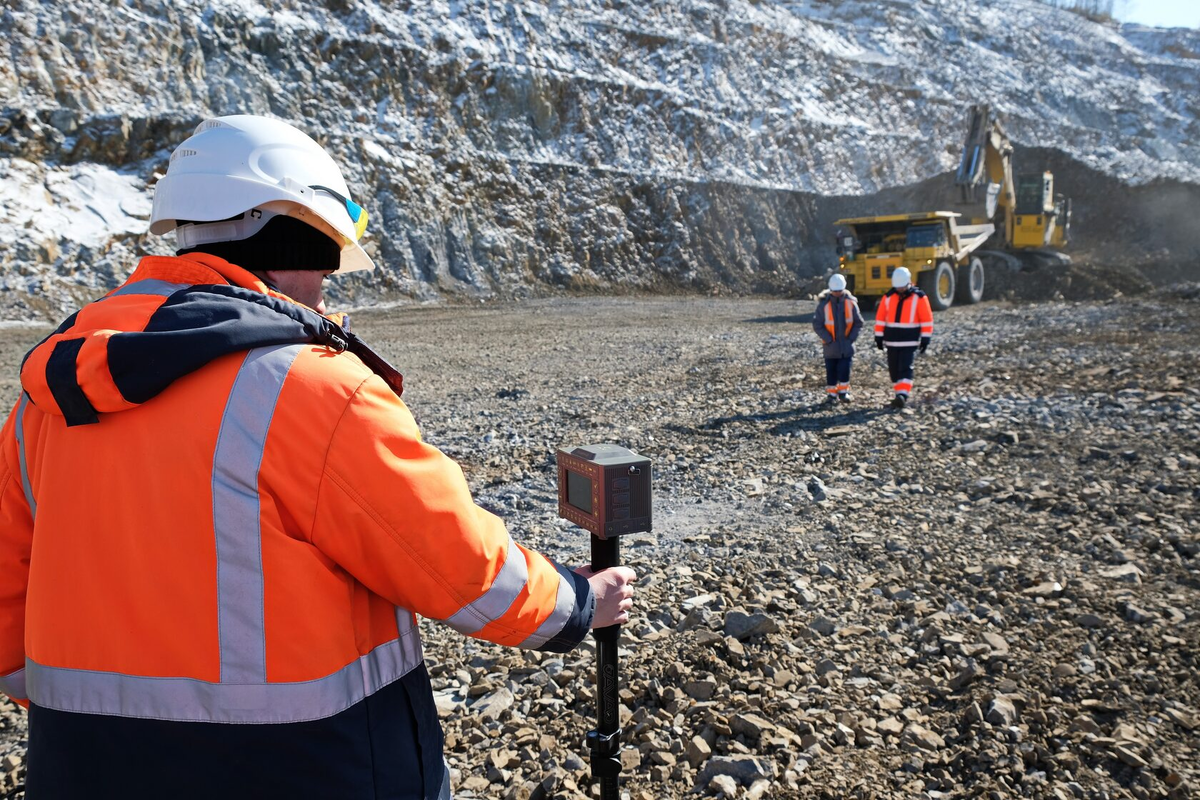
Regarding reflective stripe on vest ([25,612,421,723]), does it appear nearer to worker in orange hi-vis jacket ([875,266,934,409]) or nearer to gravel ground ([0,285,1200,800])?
gravel ground ([0,285,1200,800])

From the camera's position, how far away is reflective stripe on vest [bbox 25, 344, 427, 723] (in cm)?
132

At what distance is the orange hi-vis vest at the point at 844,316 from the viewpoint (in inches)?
365

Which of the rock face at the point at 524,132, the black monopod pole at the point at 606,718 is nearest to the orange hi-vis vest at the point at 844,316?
the black monopod pole at the point at 606,718

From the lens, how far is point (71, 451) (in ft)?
4.50

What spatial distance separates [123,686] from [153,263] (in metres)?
0.72

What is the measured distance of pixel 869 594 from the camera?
4.49 metres

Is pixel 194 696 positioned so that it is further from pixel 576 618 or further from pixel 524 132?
pixel 524 132

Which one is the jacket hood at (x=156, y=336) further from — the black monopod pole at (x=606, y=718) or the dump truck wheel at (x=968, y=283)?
the dump truck wheel at (x=968, y=283)

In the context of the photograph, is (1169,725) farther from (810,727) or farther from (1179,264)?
(1179,264)

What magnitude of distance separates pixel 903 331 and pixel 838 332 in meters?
0.69

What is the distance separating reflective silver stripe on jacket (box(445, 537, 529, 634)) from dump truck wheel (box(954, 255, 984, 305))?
2153 centimetres

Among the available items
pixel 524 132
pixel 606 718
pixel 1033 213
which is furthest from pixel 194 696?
pixel 524 132

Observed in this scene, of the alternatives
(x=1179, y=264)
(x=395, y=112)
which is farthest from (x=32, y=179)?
(x=1179, y=264)

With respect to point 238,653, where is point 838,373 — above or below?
below
